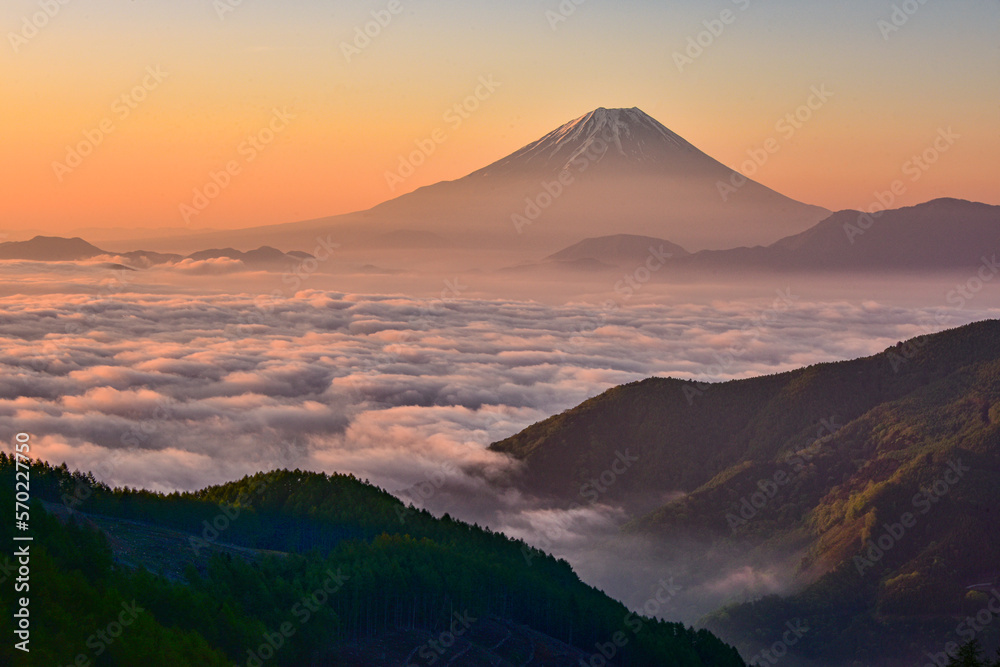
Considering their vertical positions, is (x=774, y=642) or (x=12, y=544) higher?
(x=12, y=544)

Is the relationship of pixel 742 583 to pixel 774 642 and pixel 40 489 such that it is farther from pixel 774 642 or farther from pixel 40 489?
pixel 40 489

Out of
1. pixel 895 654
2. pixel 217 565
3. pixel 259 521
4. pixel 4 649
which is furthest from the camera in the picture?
pixel 895 654

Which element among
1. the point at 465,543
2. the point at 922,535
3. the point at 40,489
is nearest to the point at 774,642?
the point at 922,535

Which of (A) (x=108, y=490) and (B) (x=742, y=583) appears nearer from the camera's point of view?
(A) (x=108, y=490)

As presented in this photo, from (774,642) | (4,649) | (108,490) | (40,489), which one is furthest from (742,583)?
(4,649)

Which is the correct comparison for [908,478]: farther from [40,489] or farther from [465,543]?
[40,489]

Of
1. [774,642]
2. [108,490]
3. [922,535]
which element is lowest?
[774,642]

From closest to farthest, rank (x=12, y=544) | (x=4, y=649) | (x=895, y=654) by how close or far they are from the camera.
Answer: (x=4, y=649), (x=12, y=544), (x=895, y=654)
